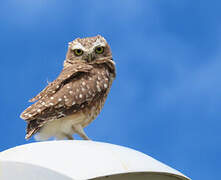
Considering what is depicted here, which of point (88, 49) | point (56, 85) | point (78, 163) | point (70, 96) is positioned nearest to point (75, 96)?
point (70, 96)

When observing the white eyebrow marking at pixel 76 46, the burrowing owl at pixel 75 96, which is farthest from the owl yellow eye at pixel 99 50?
the white eyebrow marking at pixel 76 46

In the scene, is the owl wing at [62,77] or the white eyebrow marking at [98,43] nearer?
the owl wing at [62,77]

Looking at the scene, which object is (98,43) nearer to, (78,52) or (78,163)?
(78,52)

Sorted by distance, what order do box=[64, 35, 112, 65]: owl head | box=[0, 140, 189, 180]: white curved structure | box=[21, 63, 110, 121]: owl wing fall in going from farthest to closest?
box=[64, 35, 112, 65]: owl head
box=[21, 63, 110, 121]: owl wing
box=[0, 140, 189, 180]: white curved structure

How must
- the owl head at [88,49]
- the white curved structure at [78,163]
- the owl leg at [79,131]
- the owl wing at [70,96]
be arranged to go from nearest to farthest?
the white curved structure at [78,163] → the owl wing at [70,96] → the owl leg at [79,131] → the owl head at [88,49]

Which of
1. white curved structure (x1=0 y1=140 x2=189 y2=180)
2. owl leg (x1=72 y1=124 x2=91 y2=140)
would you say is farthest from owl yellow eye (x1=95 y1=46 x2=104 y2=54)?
white curved structure (x1=0 y1=140 x2=189 y2=180)

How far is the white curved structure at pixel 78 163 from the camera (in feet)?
9.18

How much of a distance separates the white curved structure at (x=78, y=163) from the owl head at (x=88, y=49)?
1.37 metres

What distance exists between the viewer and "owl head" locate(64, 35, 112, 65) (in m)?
4.46

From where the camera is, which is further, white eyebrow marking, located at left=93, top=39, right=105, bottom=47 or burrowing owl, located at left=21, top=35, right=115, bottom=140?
white eyebrow marking, located at left=93, top=39, right=105, bottom=47

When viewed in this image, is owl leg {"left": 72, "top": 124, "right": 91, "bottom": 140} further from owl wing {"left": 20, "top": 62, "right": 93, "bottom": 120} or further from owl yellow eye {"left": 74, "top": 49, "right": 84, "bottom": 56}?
owl yellow eye {"left": 74, "top": 49, "right": 84, "bottom": 56}

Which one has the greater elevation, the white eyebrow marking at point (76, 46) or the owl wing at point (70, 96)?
the white eyebrow marking at point (76, 46)

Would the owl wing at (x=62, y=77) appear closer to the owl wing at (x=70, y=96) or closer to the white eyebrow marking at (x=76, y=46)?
the owl wing at (x=70, y=96)

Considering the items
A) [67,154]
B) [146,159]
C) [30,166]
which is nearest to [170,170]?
[146,159]
